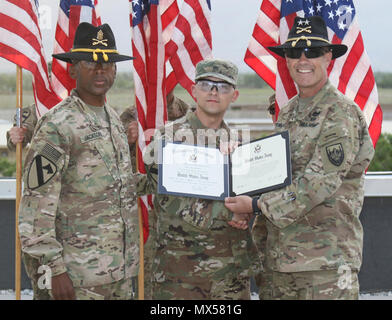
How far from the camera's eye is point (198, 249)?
3381mm

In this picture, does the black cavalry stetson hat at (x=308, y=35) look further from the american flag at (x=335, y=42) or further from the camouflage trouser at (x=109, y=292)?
the camouflage trouser at (x=109, y=292)

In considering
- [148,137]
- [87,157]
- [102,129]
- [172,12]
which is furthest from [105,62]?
[172,12]

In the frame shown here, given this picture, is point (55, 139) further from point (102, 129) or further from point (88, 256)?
point (88, 256)

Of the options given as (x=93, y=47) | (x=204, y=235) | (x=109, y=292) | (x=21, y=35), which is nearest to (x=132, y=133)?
(x=21, y=35)

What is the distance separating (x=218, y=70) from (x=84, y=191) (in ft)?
3.80

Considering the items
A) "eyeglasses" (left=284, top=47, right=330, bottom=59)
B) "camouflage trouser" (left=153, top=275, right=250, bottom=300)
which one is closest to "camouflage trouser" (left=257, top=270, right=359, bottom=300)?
"camouflage trouser" (left=153, top=275, right=250, bottom=300)

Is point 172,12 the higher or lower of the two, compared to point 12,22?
higher

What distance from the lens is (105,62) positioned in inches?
127

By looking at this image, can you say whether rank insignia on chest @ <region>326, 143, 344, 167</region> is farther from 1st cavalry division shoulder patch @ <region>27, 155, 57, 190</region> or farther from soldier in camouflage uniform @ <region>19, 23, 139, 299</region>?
1st cavalry division shoulder patch @ <region>27, 155, 57, 190</region>

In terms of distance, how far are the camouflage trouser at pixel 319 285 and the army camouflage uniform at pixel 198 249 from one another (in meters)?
0.33

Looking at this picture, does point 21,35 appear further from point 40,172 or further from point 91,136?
point 40,172

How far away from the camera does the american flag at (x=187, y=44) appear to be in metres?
4.86

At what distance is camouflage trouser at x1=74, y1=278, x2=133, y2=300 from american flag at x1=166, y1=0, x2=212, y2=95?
7.24 feet

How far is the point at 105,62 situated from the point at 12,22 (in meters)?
1.47
